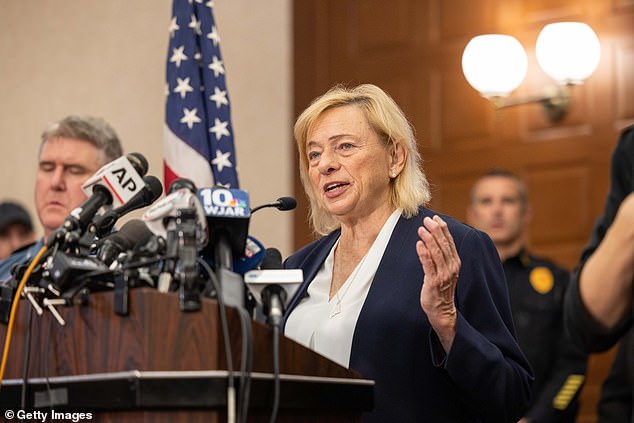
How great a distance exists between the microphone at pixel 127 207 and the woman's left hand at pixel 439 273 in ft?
2.06

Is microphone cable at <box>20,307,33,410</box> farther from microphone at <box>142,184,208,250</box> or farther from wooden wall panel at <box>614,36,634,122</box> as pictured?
wooden wall panel at <box>614,36,634,122</box>

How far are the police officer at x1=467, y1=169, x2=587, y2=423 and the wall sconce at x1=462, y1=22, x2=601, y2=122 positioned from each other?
91cm

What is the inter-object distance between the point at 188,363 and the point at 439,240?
83cm

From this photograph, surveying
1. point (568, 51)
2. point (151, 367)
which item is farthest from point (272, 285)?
point (568, 51)

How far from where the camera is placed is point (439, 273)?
2793 mm

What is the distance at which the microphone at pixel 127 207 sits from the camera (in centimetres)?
255

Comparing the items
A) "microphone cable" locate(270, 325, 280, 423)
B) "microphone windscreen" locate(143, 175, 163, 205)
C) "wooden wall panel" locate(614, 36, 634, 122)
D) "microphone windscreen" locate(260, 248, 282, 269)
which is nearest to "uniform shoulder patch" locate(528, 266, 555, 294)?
"wooden wall panel" locate(614, 36, 634, 122)

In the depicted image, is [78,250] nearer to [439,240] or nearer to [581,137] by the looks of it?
[439,240]

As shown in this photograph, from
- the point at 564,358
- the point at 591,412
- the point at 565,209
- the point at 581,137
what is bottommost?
the point at 591,412

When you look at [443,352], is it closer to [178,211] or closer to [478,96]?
[178,211]

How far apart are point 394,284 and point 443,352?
28 cm

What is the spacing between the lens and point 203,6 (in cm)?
502

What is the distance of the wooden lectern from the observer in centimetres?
214

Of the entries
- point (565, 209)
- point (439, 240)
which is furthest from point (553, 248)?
point (439, 240)
